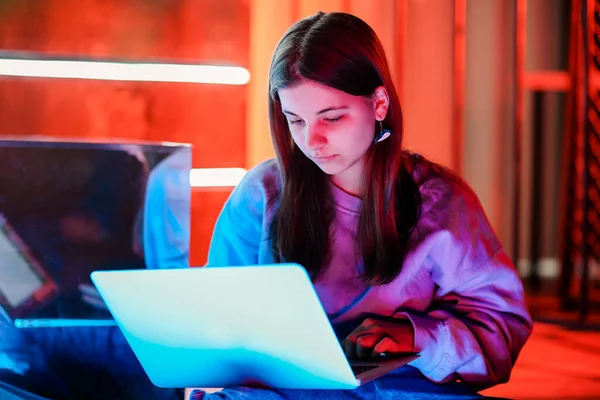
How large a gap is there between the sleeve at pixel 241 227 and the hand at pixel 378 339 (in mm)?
262

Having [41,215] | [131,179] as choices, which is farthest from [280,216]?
[41,215]

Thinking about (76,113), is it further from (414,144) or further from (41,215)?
(41,215)

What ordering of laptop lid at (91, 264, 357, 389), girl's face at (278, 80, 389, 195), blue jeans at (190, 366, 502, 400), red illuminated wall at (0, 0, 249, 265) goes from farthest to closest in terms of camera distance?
red illuminated wall at (0, 0, 249, 265)
girl's face at (278, 80, 389, 195)
blue jeans at (190, 366, 502, 400)
laptop lid at (91, 264, 357, 389)

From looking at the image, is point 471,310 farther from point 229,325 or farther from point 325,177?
point 229,325

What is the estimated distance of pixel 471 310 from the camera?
4.06ft

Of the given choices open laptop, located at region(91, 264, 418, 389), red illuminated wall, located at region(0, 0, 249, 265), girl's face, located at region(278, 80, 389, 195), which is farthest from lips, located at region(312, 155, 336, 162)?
red illuminated wall, located at region(0, 0, 249, 265)

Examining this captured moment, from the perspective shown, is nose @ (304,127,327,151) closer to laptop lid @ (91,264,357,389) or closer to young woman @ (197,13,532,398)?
young woman @ (197,13,532,398)

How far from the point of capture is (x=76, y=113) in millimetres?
2785

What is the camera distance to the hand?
1108 mm

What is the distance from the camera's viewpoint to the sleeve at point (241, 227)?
1.35 m

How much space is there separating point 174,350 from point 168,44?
204 cm

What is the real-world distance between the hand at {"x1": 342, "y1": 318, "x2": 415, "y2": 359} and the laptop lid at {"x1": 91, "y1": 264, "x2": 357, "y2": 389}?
0.12 meters

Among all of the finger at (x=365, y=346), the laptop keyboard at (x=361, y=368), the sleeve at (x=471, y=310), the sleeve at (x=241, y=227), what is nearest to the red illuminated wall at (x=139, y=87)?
the sleeve at (x=241, y=227)

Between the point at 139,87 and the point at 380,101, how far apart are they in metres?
1.79
